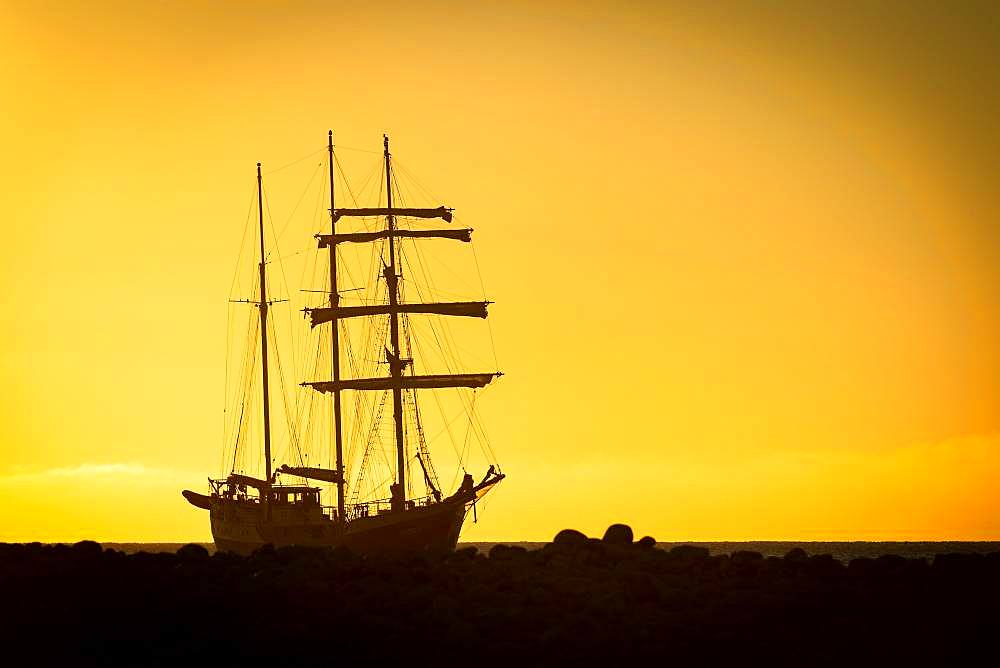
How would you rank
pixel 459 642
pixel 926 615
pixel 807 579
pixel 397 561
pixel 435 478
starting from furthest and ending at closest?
pixel 435 478 < pixel 397 561 < pixel 807 579 < pixel 926 615 < pixel 459 642

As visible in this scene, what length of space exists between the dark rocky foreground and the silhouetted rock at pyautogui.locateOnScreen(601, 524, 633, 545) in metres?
2.89

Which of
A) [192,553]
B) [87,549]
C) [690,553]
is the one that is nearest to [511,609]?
[690,553]

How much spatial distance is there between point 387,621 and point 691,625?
789 centimetres

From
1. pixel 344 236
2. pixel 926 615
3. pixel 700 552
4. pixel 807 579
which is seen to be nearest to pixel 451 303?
pixel 344 236

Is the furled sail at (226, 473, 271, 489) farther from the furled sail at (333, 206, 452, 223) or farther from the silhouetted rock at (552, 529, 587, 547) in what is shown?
the silhouetted rock at (552, 529, 587, 547)

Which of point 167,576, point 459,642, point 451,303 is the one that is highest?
point 451,303

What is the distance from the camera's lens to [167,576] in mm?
52344

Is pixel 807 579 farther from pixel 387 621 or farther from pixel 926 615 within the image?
pixel 387 621

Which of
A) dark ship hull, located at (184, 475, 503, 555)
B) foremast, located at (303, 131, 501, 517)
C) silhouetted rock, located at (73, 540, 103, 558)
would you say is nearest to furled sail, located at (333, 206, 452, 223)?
foremast, located at (303, 131, 501, 517)

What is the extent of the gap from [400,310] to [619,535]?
34.8 metres

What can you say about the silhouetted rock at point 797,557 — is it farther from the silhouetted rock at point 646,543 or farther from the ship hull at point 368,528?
the ship hull at point 368,528

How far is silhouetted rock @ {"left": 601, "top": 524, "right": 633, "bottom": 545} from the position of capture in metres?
60.7

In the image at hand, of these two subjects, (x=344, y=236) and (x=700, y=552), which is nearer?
(x=700, y=552)

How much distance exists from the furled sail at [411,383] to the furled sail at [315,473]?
473 centimetres
